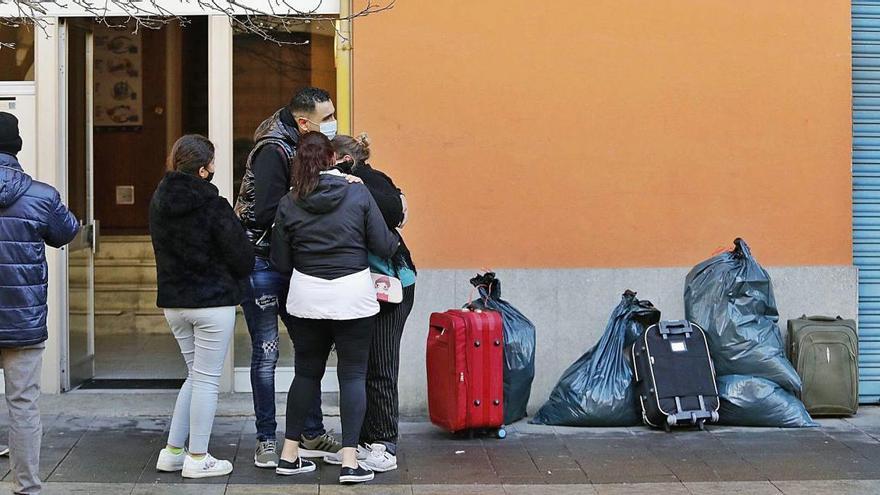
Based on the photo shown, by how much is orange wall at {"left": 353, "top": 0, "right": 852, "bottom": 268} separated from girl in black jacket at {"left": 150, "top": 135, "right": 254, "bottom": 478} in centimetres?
171

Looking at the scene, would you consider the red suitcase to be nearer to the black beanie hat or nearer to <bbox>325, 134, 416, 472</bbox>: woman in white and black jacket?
<bbox>325, 134, 416, 472</bbox>: woman in white and black jacket

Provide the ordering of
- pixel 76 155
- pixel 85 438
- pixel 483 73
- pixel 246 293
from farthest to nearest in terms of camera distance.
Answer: pixel 76 155 < pixel 483 73 < pixel 85 438 < pixel 246 293

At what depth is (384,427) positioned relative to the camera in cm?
635

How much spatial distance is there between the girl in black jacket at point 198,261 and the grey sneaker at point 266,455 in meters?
0.43

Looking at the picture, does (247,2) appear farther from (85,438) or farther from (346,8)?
(85,438)

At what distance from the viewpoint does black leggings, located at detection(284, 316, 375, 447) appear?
596 cm

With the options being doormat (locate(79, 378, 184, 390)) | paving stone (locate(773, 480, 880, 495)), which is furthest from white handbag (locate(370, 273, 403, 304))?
doormat (locate(79, 378, 184, 390))

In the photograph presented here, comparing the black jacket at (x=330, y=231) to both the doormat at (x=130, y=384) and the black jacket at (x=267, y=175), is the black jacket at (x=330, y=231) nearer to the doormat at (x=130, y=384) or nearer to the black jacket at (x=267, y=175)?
the black jacket at (x=267, y=175)

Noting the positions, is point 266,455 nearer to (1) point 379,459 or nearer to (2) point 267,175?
(1) point 379,459

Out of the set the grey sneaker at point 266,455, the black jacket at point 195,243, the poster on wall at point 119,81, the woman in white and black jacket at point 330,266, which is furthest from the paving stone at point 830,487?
the poster on wall at point 119,81

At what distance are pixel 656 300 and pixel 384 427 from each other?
2182 millimetres

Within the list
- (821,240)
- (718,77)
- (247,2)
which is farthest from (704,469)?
(247,2)

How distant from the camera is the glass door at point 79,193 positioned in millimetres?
7887

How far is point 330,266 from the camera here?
19.2 ft
